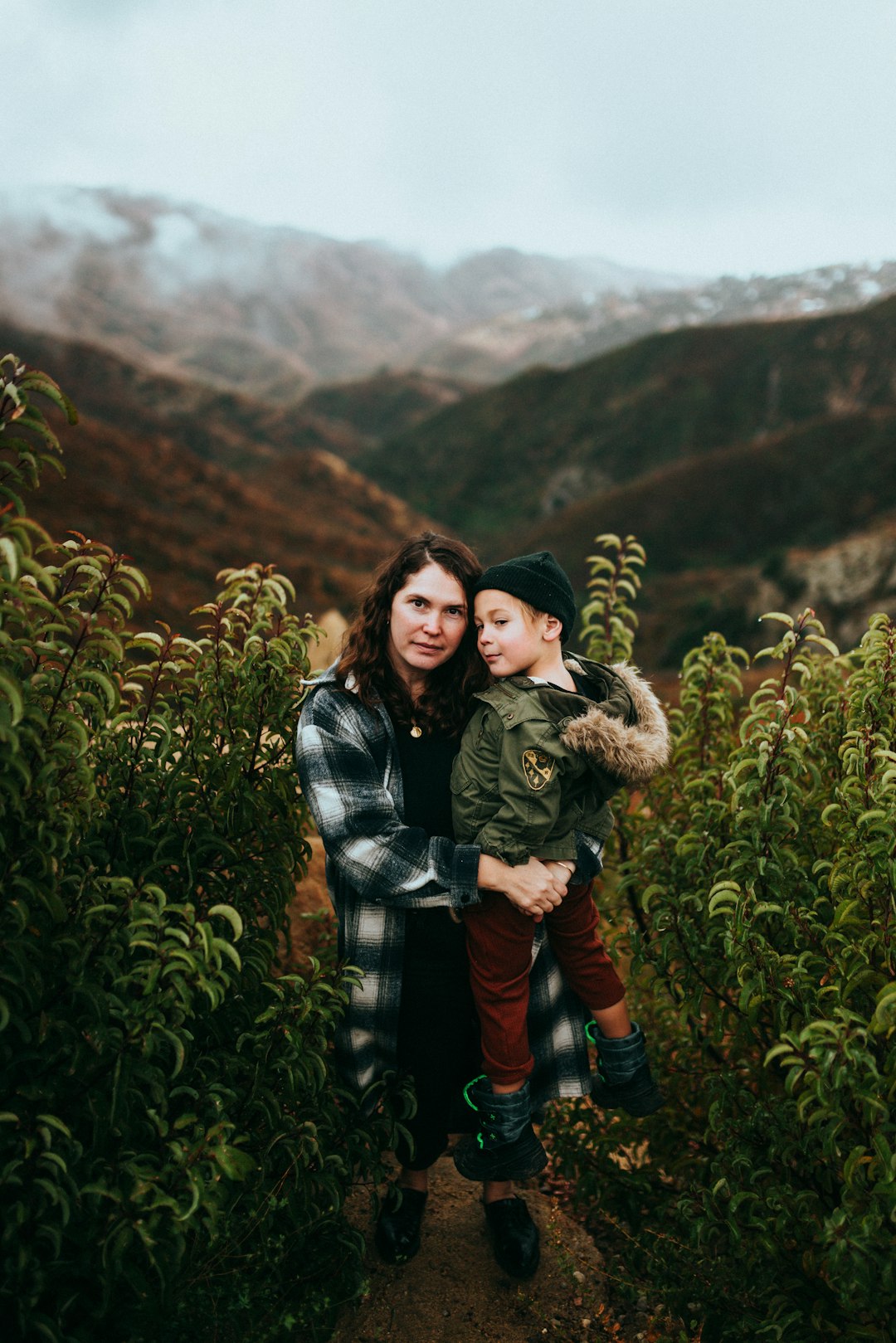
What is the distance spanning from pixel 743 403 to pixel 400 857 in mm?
46764

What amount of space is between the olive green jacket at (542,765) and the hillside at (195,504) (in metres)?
0.69

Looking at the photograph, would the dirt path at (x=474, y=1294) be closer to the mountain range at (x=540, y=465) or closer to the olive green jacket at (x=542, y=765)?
the olive green jacket at (x=542, y=765)

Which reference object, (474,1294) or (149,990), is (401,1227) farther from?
(149,990)

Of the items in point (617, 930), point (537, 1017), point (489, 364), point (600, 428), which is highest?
point (489, 364)

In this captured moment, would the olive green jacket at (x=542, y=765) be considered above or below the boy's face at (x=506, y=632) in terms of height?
below

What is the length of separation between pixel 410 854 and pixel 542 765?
47 cm

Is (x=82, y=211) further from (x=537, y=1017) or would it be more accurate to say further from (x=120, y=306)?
(x=537, y=1017)

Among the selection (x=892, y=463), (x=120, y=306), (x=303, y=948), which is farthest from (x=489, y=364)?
(x=303, y=948)

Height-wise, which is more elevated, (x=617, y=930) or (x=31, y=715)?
(x=31, y=715)

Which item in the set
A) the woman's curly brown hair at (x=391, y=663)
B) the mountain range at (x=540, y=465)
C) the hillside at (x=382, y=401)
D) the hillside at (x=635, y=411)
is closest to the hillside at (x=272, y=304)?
the mountain range at (x=540, y=465)

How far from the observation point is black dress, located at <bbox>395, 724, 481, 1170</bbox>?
2697 millimetres

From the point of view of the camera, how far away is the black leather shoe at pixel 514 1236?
292 cm

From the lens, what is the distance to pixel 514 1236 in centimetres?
296

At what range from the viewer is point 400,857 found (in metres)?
2.46
